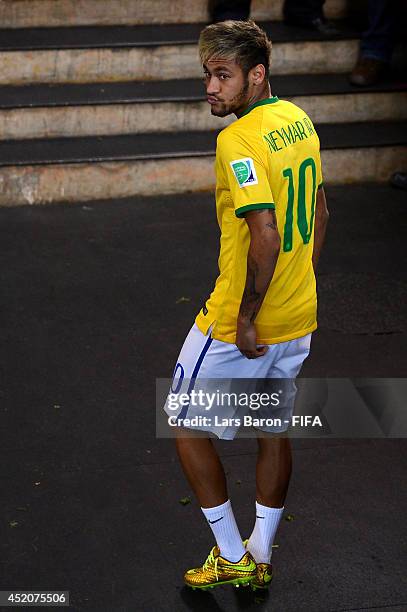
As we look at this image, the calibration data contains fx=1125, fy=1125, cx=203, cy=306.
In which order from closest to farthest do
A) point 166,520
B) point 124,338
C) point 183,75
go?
point 166,520 < point 124,338 < point 183,75

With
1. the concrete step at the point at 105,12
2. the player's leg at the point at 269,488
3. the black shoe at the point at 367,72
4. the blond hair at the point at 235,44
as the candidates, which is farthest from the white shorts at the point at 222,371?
the concrete step at the point at 105,12

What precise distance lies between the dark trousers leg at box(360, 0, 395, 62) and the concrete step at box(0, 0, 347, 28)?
1065 millimetres

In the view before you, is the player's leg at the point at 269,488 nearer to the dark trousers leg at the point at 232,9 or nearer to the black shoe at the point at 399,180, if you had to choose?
the black shoe at the point at 399,180

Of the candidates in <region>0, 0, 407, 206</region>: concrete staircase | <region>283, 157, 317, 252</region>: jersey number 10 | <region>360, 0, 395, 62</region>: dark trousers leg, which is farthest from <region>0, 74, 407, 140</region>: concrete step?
<region>283, 157, 317, 252</region>: jersey number 10

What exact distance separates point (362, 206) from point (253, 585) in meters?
4.92

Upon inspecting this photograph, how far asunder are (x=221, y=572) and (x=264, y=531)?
0.79ft

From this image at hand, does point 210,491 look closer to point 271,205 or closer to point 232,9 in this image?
point 271,205

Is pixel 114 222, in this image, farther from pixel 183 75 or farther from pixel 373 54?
pixel 373 54

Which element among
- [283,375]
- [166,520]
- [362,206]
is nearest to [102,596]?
[166,520]

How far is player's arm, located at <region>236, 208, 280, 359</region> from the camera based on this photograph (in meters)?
4.05

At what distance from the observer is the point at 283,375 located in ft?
14.8

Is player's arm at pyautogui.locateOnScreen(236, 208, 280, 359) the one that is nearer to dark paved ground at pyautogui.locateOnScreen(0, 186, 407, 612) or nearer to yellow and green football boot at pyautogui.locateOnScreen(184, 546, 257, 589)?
yellow and green football boot at pyautogui.locateOnScreen(184, 546, 257, 589)

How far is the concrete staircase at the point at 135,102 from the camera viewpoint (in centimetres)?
888

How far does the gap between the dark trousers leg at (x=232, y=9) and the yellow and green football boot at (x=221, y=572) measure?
6.22 meters
